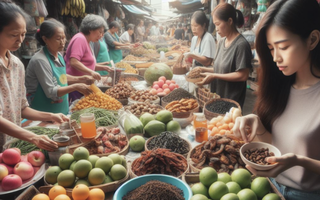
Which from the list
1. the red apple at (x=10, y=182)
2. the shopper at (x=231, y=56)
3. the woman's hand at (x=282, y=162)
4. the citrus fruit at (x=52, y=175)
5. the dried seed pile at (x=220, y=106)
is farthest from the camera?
the shopper at (x=231, y=56)

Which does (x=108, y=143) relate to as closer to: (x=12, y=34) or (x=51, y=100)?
(x=12, y=34)

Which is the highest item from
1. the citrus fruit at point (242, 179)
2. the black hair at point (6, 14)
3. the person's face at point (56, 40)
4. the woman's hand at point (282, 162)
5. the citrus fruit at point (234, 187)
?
the black hair at point (6, 14)

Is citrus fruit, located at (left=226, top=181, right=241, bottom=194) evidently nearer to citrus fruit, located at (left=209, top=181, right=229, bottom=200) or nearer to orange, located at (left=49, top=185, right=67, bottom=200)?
citrus fruit, located at (left=209, top=181, right=229, bottom=200)

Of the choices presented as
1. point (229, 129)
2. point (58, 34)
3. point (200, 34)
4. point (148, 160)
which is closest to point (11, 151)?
point (148, 160)

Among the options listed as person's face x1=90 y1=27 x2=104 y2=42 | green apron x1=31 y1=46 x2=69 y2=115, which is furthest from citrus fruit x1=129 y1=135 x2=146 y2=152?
person's face x1=90 y1=27 x2=104 y2=42

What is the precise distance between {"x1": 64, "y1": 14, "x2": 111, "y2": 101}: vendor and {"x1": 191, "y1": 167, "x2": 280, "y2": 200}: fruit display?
3.19m

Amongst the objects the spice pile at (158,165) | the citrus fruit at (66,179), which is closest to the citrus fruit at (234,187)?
the spice pile at (158,165)

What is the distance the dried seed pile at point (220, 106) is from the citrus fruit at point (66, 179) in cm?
197

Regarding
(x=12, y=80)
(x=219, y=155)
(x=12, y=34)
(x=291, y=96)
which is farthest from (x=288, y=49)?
(x=12, y=80)

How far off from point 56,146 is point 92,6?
965cm

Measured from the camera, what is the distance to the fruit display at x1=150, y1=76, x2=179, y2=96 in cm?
409

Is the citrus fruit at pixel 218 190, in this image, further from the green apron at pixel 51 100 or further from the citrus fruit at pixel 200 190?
the green apron at pixel 51 100

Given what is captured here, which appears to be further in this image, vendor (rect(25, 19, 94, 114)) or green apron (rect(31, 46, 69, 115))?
green apron (rect(31, 46, 69, 115))

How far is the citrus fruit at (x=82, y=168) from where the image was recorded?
5.51ft
